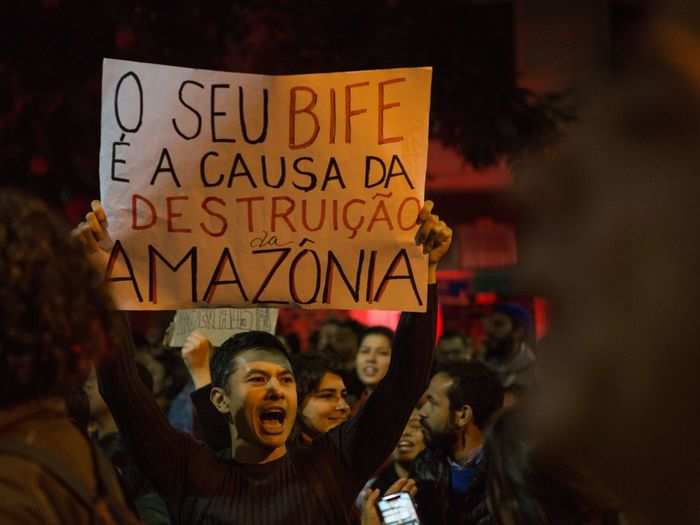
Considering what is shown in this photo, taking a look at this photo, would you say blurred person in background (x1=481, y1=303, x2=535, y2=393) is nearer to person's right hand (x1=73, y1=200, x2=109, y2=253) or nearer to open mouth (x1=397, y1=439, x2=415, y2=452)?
open mouth (x1=397, y1=439, x2=415, y2=452)

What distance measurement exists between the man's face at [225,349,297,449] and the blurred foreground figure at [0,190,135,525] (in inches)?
62.9

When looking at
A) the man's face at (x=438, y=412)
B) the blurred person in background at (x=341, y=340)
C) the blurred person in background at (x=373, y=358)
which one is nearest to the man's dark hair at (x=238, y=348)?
the man's face at (x=438, y=412)

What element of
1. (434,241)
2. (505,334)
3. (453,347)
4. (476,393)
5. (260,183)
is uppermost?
(260,183)

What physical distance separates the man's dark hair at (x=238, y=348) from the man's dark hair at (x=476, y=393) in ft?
4.88

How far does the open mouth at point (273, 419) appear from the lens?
3703 mm

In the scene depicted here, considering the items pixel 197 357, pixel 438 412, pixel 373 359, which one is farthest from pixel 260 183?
pixel 373 359

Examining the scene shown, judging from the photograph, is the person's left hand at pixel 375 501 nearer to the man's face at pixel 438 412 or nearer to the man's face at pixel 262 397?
the man's face at pixel 438 412

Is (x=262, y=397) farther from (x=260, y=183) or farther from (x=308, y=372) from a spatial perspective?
(x=308, y=372)

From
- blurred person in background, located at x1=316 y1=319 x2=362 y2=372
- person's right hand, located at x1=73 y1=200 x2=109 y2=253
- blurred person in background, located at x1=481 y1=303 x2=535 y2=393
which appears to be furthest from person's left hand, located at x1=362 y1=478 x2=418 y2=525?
blurred person in background, located at x1=481 y1=303 x2=535 y2=393

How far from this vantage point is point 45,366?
2008mm

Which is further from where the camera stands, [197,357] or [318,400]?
[318,400]

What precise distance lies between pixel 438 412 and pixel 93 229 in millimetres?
2087

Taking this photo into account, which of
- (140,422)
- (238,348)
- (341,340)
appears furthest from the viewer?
(341,340)

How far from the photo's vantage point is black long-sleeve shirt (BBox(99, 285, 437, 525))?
3.47m
